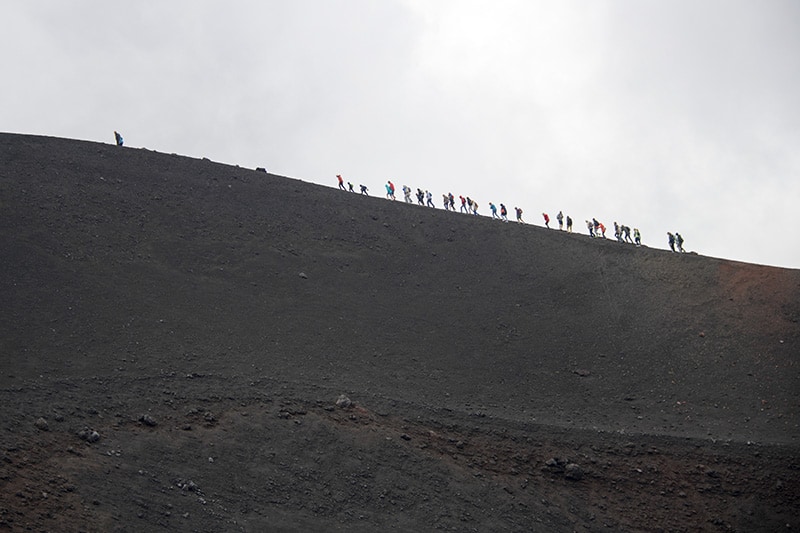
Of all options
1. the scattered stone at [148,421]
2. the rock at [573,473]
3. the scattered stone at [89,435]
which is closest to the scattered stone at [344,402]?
the scattered stone at [148,421]

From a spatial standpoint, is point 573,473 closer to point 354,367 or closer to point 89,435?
point 354,367

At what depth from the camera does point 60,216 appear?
33.1 metres

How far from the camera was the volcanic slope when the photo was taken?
19844 millimetres

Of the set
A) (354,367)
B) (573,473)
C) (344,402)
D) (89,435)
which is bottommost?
(89,435)

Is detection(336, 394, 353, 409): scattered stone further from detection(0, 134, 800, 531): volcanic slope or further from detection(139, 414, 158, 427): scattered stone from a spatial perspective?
detection(139, 414, 158, 427): scattered stone

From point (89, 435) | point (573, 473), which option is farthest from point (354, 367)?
point (89, 435)

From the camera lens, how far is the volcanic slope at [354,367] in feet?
65.1

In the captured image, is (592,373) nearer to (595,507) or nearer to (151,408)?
(595,507)

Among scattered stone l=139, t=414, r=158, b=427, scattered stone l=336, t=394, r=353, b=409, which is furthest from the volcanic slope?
scattered stone l=139, t=414, r=158, b=427

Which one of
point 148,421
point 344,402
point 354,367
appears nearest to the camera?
point 148,421

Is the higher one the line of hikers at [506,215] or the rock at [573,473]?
the line of hikers at [506,215]

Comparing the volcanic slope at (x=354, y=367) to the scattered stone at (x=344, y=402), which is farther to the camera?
the scattered stone at (x=344, y=402)

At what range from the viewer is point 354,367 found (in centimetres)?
2727

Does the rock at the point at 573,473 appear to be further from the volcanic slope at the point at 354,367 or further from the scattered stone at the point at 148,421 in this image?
the scattered stone at the point at 148,421
